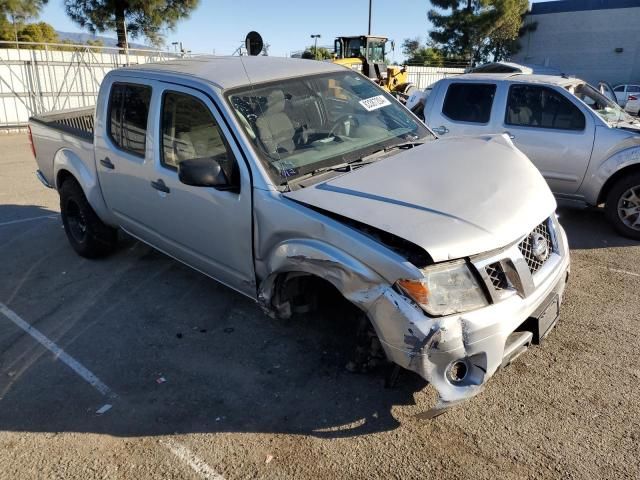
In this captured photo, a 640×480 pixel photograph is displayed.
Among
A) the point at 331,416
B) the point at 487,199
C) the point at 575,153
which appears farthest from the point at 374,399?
the point at 575,153

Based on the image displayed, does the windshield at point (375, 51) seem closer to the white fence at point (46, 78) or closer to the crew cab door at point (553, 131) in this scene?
the white fence at point (46, 78)

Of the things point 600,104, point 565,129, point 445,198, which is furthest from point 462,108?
point 445,198

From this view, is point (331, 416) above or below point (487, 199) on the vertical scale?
below

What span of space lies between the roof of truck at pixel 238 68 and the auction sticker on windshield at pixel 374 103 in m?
0.41

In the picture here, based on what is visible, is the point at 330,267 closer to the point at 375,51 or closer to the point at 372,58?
the point at 372,58

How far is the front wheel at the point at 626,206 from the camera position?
226 inches

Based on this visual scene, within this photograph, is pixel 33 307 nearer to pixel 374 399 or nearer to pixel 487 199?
pixel 374 399

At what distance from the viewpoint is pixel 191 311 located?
13.9ft

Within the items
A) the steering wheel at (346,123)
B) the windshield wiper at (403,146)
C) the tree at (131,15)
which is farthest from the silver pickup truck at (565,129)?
the tree at (131,15)

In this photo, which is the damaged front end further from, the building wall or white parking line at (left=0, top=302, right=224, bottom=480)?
the building wall

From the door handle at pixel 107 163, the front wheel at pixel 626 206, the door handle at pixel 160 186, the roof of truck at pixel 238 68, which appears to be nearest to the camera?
the roof of truck at pixel 238 68

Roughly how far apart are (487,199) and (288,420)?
1699mm

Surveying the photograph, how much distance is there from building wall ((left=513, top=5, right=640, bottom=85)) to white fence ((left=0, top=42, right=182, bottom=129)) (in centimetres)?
3751

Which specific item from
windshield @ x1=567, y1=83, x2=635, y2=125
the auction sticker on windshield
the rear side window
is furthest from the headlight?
windshield @ x1=567, y1=83, x2=635, y2=125
